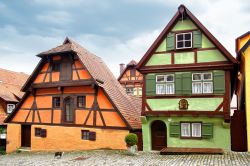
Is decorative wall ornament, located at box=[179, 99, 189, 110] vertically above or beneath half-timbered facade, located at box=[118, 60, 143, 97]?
beneath

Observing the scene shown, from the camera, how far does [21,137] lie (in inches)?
1038

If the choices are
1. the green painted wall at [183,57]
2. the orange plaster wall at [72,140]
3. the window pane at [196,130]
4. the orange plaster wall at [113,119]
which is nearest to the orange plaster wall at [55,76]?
the orange plaster wall at [72,140]

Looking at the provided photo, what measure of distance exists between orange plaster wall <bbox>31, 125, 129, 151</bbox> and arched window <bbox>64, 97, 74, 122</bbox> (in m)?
0.77

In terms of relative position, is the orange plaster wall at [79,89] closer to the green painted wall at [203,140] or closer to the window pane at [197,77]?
the green painted wall at [203,140]

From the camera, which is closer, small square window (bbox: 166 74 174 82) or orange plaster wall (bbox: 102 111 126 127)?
small square window (bbox: 166 74 174 82)

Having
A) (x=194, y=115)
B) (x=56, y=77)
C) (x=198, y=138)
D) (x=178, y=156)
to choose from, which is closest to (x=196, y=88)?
(x=194, y=115)

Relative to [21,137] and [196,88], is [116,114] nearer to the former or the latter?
[196,88]

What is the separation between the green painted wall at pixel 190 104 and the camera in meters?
18.5

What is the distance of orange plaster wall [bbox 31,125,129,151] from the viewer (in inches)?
857

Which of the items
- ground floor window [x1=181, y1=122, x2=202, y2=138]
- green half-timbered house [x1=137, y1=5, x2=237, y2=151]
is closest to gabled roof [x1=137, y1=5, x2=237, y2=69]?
green half-timbered house [x1=137, y1=5, x2=237, y2=151]

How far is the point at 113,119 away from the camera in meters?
22.1

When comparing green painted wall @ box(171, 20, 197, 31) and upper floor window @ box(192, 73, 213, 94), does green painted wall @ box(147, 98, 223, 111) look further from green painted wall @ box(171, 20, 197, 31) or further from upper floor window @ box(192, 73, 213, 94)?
green painted wall @ box(171, 20, 197, 31)

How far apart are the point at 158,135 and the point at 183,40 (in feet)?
21.1

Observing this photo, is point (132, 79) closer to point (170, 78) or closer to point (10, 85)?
point (10, 85)
